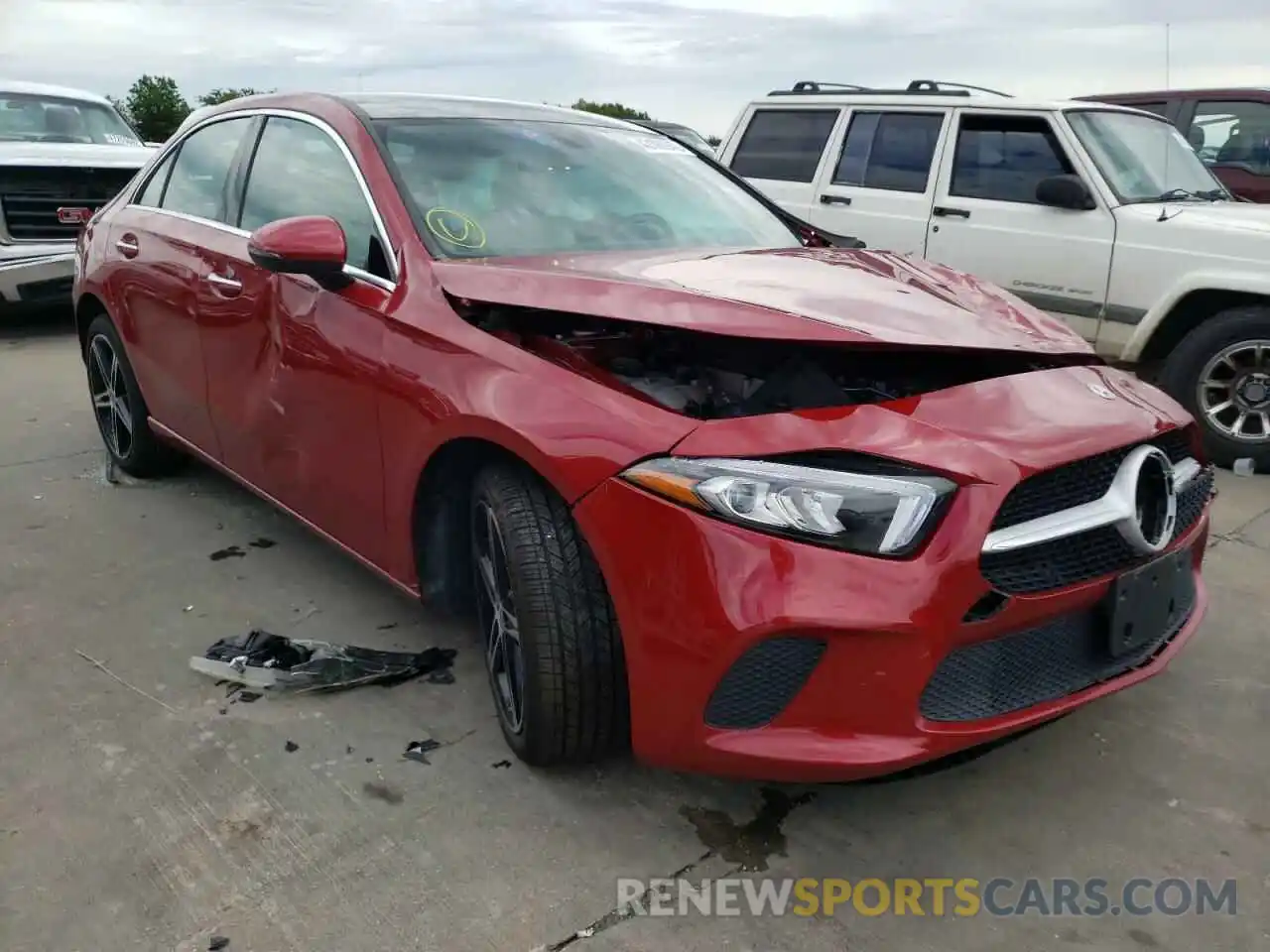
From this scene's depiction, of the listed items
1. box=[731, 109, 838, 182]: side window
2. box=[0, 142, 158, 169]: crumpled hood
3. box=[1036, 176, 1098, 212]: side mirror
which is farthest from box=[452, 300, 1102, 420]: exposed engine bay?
box=[0, 142, 158, 169]: crumpled hood

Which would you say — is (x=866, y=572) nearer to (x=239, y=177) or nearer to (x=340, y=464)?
(x=340, y=464)

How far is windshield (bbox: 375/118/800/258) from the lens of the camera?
296cm

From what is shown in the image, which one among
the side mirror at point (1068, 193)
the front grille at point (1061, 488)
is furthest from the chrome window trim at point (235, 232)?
the side mirror at point (1068, 193)

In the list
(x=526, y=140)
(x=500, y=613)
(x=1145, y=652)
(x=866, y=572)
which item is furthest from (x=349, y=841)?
(x=526, y=140)

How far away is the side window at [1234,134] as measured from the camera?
299 inches

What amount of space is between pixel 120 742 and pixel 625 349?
161cm

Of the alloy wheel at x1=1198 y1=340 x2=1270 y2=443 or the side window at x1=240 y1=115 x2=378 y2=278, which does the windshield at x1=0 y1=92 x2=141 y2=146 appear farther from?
the alloy wheel at x1=1198 y1=340 x2=1270 y2=443

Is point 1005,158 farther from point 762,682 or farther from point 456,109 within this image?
point 762,682

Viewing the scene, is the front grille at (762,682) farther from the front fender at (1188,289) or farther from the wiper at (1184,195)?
the wiper at (1184,195)

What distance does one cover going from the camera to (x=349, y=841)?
2322 mm

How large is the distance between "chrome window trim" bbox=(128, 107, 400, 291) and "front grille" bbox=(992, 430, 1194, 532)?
1.64 meters

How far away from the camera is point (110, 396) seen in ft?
15.4

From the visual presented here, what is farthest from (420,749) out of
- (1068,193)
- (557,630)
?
(1068,193)

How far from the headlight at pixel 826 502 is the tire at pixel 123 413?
3157mm
